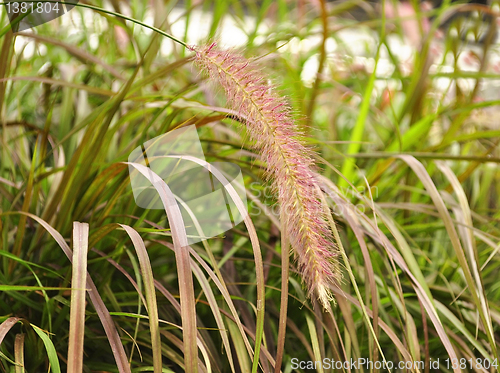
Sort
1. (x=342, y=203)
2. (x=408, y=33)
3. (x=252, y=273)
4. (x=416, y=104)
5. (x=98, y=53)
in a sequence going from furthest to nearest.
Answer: (x=408, y=33) → (x=98, y=53) → (x=416, y=104) → (x=252, y=273) → (x=342, y=203)

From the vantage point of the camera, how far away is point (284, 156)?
39 centimetres

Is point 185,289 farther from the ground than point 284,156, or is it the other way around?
point 284,156

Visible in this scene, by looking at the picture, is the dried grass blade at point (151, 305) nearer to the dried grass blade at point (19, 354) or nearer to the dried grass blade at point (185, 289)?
the dried grass blade at point (185, 289)

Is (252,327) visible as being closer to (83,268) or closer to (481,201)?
(83,268)

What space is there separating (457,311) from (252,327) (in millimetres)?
319

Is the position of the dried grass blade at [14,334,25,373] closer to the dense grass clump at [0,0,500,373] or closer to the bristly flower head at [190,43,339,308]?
the dense grass clump at [0,0,500,373]

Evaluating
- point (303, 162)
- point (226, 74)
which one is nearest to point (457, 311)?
point (303, 162)

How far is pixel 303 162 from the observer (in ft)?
1.33

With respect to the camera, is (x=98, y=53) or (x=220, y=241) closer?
(x=220, y=241)

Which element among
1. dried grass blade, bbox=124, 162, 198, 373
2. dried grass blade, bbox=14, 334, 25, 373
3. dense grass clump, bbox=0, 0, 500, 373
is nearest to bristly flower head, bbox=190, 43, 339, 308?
dense grass clump, bbox=0, 0, 500, 373

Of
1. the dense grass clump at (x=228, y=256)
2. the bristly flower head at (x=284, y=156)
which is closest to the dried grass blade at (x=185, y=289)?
the dense grass clump at (x=228, y=256)

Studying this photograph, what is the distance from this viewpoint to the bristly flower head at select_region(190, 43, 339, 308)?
0.38 m

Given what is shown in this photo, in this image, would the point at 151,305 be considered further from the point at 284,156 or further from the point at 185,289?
the point at 284,156

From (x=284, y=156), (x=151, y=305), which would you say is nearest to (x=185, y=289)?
(x=151, y=305)
